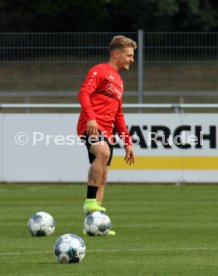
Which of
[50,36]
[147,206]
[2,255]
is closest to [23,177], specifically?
[50,36]

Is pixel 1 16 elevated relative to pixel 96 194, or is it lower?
elevated

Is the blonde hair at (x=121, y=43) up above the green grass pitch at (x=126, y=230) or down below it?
above

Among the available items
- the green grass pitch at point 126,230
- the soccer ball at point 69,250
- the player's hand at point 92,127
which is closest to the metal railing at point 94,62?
the green grass pitch at point 126,230

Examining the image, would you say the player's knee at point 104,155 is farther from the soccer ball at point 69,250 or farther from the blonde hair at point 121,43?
the soccer ball at point 69,250

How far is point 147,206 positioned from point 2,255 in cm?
580

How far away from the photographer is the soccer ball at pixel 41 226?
1273 cm

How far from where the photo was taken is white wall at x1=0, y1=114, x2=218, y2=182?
20.6 meters

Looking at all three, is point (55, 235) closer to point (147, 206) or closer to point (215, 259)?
point (215, 259)

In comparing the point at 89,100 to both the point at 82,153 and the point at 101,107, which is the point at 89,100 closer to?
the point at 101,107

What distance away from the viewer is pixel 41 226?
12.7 metres

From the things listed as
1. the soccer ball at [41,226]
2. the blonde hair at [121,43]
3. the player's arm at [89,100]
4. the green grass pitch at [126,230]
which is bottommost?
the green grass pitch at [126,230]

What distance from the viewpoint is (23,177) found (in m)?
21.1
